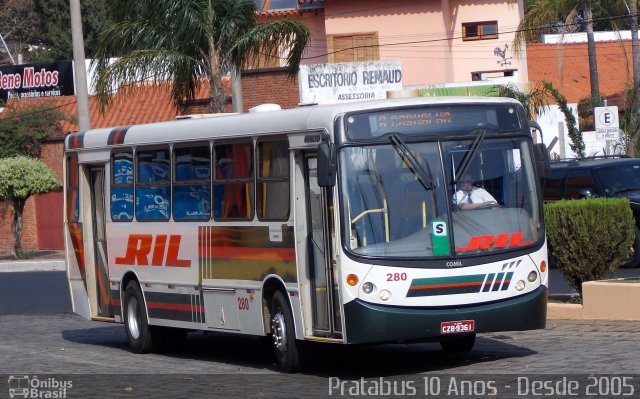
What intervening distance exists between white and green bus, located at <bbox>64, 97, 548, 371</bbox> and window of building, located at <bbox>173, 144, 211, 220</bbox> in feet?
0.08

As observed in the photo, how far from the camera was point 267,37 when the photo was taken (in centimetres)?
2578

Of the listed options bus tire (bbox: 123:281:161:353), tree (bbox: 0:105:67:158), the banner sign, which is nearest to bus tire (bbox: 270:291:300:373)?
bus tire (bbox: 123:281:161:353)

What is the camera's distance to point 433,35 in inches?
1676

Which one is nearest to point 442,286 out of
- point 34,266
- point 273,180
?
point 273,180

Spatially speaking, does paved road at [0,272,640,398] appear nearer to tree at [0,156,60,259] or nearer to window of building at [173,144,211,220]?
window of building at [173,144,211,220]

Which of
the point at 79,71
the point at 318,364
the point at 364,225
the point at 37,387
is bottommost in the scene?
the point at 318,364

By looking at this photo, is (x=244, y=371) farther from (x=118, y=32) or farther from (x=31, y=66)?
(x=31, y=66)

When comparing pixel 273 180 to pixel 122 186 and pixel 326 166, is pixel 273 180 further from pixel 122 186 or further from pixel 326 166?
pixel 122 186

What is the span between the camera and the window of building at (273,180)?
12.2m

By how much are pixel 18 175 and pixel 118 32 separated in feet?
37.2

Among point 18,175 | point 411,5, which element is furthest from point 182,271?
point 411,5

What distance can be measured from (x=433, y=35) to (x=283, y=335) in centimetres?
3160

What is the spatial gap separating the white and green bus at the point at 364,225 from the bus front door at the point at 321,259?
Result: 2cm

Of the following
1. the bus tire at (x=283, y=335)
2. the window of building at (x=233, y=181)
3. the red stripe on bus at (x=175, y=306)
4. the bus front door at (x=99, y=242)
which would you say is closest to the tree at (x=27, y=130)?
the bus front door at (x=99, y=242)
